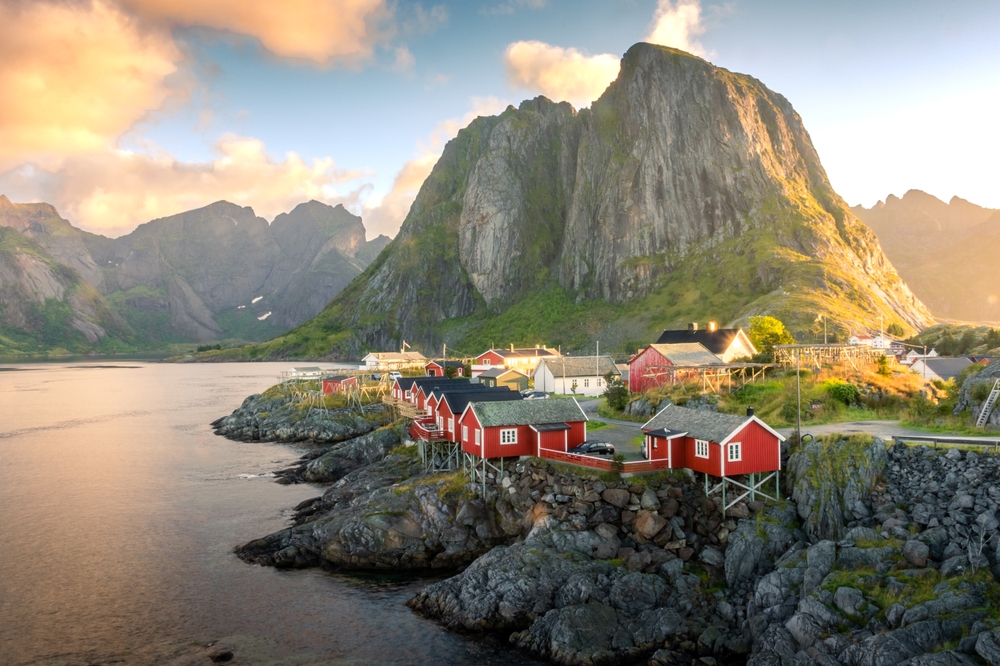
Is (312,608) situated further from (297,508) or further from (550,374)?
(550,374)

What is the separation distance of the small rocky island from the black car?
9.81 feet

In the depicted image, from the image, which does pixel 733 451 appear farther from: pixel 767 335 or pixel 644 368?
pixel 767 335

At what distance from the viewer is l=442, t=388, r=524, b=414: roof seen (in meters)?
49.0

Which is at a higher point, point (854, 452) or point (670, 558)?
point (854, 452)

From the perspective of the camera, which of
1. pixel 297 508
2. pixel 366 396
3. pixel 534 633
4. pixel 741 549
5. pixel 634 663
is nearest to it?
pixel 634 663

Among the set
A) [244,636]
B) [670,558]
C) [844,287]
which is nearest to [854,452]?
[670,558]

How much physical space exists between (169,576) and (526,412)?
74.9 ft

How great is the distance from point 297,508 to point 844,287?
137686mm

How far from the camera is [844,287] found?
145750 millimetres

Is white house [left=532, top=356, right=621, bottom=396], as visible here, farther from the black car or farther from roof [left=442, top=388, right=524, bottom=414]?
the black car

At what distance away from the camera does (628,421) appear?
55312 mm

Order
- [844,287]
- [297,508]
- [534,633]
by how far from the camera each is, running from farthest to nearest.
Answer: [844,287] → [297,508] → [534,633]

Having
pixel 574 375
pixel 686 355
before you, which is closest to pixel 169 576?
pixel 686 355

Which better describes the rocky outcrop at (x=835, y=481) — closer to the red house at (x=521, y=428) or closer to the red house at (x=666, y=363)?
the red house at (x=521, y=428)
